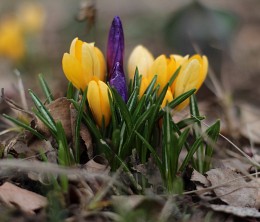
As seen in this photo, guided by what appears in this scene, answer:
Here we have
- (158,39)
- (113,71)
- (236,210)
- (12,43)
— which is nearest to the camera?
(236,210)

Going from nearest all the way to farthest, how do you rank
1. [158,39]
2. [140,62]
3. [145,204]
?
[145,204] → [140,62] → [158,39]

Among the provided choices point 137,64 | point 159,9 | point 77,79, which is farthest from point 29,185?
point 159,9

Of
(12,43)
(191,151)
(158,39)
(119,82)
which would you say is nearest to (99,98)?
(119,82)

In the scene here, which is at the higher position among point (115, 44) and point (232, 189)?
point (115, 44)

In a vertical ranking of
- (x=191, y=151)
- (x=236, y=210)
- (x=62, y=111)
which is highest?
(x=62, y=111)

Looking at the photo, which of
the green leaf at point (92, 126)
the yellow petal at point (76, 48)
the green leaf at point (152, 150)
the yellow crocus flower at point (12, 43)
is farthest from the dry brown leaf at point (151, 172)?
the yellow crocus flower at point (12, 43)

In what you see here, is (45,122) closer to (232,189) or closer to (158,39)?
(232,189)
